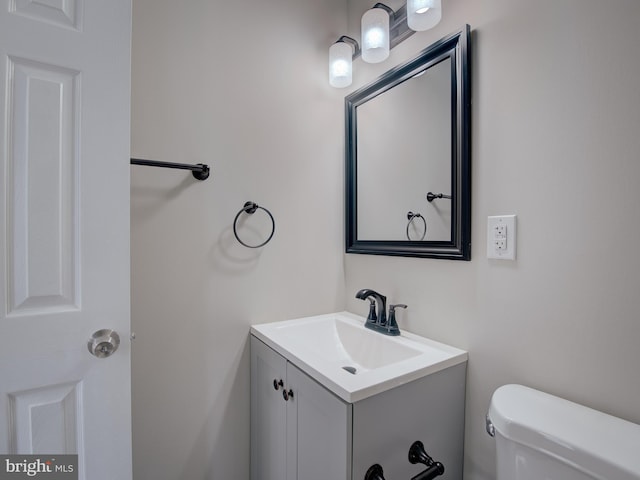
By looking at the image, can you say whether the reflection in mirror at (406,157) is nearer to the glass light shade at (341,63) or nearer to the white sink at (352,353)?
the glass light shade at (341,63)

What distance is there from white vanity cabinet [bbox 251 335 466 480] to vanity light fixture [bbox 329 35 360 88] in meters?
1.25

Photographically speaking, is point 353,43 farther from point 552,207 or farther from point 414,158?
point 552,207

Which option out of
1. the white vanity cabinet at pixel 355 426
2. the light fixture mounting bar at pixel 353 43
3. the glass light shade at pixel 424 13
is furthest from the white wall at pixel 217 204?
the glass light shade at pixel 424 13

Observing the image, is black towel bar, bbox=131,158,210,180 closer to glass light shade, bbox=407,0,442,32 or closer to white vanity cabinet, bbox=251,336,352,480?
white vanity cabinet, bbox=251,336,352,480

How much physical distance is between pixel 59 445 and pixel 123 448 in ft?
0.48

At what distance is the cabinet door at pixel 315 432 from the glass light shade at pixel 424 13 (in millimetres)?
1264

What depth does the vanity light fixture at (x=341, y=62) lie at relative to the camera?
1.43m

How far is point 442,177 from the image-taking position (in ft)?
3.63

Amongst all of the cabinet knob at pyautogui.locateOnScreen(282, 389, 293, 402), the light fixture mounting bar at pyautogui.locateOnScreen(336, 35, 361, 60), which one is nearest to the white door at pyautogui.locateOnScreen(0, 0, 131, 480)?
the cabinet knob at pyautogui.locateOnScreen(282, 389, 293, 402)

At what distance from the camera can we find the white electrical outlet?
90 cm

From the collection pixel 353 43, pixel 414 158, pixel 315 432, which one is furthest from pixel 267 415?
pixel 353 43

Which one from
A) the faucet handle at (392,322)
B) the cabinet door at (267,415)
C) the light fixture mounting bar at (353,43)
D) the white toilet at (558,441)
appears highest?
the light fixture mounting bar at (353,43)

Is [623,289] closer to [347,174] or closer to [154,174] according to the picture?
[347,174]

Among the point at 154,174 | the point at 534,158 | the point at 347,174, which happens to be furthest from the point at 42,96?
the point at 534,158
